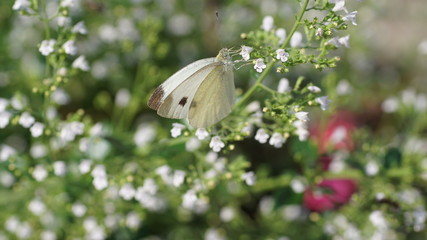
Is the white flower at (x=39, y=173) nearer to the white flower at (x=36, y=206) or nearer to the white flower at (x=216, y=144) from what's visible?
the white flower at (x=36, y=206)

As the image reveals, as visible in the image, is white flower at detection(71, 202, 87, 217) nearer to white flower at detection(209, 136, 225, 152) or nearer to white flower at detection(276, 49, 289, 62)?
white flower at detection(209, 136, 225, 152)

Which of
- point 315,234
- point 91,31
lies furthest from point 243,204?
point 91,31

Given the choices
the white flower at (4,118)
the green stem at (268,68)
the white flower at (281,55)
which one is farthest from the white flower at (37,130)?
the white flower at (281,55)

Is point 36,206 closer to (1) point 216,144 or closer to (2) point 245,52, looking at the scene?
(1) point 216,144

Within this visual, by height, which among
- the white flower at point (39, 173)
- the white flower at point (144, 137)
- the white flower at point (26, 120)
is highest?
the white flower at point (26, 120)

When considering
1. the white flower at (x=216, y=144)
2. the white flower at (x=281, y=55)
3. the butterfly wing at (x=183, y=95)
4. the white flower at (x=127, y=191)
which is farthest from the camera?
the white flower at (x=127, y=191)

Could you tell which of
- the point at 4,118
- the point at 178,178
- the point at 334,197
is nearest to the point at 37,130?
the point at 4,118

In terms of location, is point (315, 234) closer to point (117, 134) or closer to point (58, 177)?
point (117, 134)
